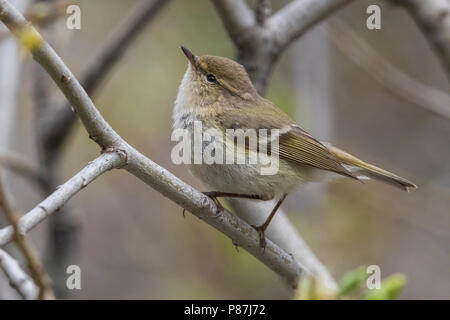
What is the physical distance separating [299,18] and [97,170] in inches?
75.2

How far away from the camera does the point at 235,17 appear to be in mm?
3107

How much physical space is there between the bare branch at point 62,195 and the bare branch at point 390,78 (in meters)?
2.34

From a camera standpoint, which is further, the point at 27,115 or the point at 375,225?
the point at 27,115

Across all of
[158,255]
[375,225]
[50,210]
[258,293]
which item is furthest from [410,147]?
[50,210]

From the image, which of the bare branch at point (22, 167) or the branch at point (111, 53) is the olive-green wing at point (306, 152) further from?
the bare branch at point (22, 167)

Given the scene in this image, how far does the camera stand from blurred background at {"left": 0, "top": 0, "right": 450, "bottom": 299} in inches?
179

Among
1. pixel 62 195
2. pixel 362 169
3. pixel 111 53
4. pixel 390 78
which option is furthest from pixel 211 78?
pixel 62 195

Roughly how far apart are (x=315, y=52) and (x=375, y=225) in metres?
1.56

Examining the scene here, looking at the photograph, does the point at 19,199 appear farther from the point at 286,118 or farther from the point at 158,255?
the point at 286,118

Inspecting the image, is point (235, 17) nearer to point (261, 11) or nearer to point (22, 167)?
point (261, 11)

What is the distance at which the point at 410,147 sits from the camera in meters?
6.02

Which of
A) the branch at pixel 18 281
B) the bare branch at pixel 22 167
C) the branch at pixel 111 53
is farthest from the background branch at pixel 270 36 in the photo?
the branch at pixel 18 281

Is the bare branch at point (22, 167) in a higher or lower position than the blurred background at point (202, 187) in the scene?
lower

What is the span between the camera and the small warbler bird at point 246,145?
2.71 meters
